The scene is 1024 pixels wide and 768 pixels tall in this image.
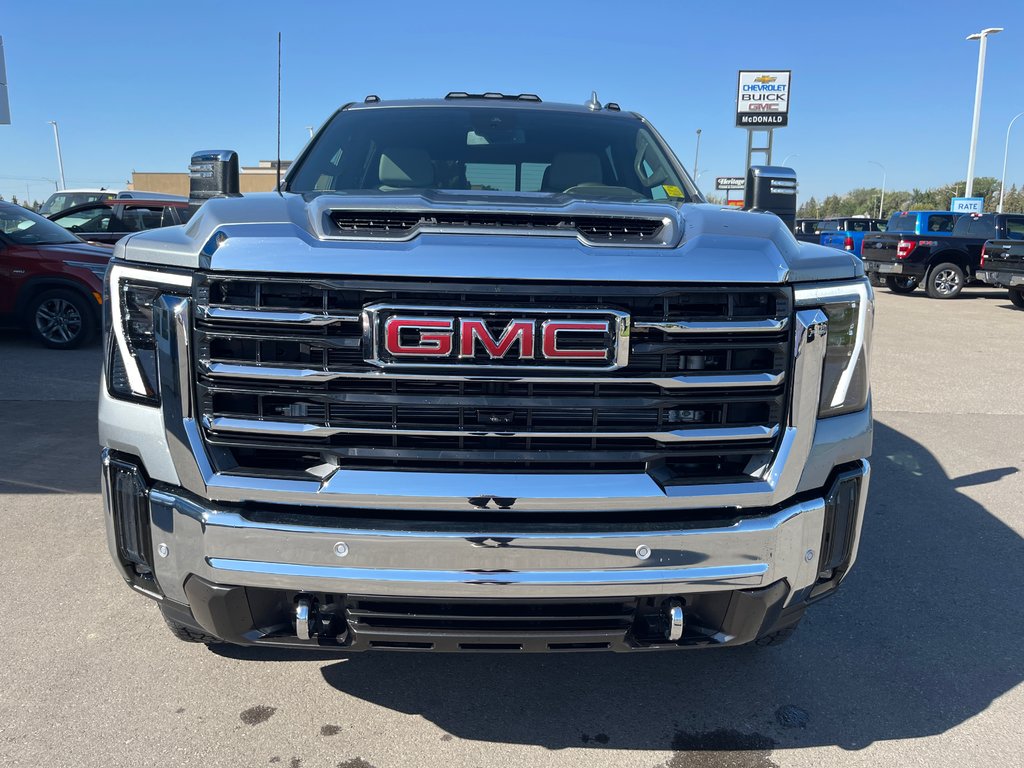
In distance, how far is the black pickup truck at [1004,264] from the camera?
50.7ft

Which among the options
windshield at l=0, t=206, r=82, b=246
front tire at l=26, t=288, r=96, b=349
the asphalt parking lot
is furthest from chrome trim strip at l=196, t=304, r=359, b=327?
windshield at l=0, t=206, r=82, b=246

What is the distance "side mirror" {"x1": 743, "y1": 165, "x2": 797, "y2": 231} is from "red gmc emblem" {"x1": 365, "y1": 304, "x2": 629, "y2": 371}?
60.2 inches

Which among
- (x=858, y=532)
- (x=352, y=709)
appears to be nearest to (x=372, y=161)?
(x=352, y=709)

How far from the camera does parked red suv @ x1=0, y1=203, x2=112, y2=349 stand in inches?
373

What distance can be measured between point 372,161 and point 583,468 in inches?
82.1

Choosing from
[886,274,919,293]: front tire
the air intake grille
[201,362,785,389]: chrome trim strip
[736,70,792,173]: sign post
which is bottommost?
[886,274,919,293]: front tire

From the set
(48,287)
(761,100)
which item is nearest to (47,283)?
(48,287)

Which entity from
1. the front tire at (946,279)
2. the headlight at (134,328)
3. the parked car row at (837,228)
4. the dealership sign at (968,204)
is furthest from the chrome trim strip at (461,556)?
the dealership sign at (968,204)

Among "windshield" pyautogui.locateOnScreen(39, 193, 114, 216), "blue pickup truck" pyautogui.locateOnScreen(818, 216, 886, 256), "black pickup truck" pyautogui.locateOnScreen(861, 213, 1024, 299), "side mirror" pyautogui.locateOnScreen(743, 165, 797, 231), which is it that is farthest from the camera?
"blue pickup truck" pyautogui.locateOnScreen(818, 216, 886, 256)

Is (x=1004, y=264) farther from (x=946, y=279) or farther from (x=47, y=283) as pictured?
(x=47, y=283)

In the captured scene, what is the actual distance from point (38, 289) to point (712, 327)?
9.56 meters

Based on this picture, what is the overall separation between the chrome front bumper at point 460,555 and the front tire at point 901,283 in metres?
18.8

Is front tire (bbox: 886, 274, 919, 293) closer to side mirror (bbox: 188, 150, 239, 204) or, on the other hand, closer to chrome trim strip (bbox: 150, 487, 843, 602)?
side mirror (bbox: 188, 150, 239, 204)

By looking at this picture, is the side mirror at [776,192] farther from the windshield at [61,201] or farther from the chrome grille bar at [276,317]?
the windshield at [61,201]
